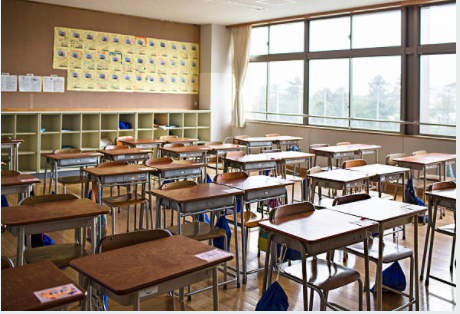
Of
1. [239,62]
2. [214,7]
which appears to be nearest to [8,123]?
[214,7]

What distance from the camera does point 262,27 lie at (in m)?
10.8

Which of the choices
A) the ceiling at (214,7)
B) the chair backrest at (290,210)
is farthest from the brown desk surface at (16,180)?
the ceiling at (214,7)

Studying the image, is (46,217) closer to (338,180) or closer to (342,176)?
(338,180)

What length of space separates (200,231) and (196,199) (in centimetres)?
33

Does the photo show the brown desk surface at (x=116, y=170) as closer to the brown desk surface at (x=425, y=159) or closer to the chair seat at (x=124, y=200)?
the chair seat at (x=124, y=200)

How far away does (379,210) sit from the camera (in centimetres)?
344

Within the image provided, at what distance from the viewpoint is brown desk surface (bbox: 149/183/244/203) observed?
3609 millimetres

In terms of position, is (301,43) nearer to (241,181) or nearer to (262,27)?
(262,27)

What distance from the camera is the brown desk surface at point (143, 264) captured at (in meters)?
2.05

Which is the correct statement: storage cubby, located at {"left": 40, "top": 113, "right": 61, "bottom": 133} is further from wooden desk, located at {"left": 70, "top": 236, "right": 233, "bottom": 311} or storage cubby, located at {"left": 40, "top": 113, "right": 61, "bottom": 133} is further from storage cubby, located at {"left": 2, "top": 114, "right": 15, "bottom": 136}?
wooden desk, located at {"left": 70, "top": 236, "right": 233, "bottom": 311}

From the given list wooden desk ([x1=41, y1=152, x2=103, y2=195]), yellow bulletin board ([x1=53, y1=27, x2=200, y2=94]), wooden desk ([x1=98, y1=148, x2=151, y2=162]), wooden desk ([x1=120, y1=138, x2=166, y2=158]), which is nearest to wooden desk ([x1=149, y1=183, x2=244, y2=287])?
wooden desk ([x1=41, y1=152, x2=103, y2=195])

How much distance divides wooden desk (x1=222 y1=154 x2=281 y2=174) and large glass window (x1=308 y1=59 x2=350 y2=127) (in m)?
3.72

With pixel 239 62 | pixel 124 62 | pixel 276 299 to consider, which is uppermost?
pixel 239 62

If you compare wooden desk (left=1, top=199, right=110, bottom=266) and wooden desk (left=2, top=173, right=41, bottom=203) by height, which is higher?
wooden desk (left=2, top=173, right=41, bottom=203)
